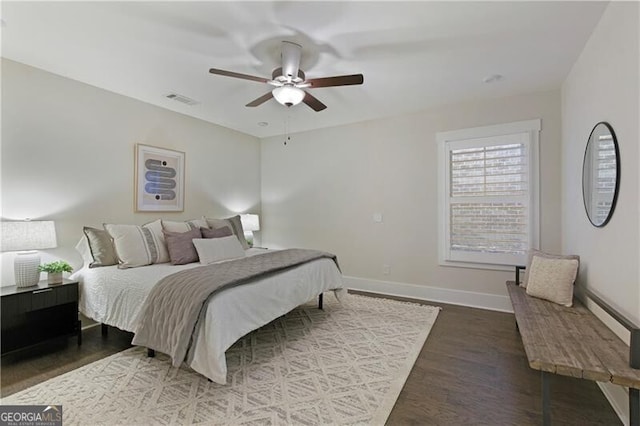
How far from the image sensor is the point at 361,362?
258 cm

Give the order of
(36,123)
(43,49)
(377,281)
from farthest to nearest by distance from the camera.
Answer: (377,281), (36,123), (43,49)

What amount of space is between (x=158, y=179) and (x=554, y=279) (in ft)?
14.9

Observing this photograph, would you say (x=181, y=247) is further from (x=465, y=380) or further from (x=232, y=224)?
(x=465, y=380)

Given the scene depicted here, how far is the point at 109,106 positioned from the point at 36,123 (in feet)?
2.48

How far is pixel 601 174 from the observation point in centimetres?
229

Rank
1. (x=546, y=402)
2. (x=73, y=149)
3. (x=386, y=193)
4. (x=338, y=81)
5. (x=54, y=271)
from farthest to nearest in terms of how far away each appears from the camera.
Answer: (x=386, y=193) < (x=73, y=149) < (x=54, y=271) < (x=338, y=81) < (x=546, y=402)

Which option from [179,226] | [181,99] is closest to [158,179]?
[179,226]

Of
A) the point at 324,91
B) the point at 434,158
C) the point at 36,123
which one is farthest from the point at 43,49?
the point at 434,158

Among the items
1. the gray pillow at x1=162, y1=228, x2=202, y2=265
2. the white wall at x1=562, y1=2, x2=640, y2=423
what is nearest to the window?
the white wall at x1=562, y1=2, x2=640, y2=423

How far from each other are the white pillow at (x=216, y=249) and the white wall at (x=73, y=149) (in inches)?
44.2

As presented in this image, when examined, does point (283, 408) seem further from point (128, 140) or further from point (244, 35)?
point (128, 140)

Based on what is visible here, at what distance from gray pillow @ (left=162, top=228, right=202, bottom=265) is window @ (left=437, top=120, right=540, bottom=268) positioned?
3.20 metres

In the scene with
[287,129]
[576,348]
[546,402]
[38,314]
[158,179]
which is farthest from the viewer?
[287,129]

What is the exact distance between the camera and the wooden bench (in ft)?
5.07
